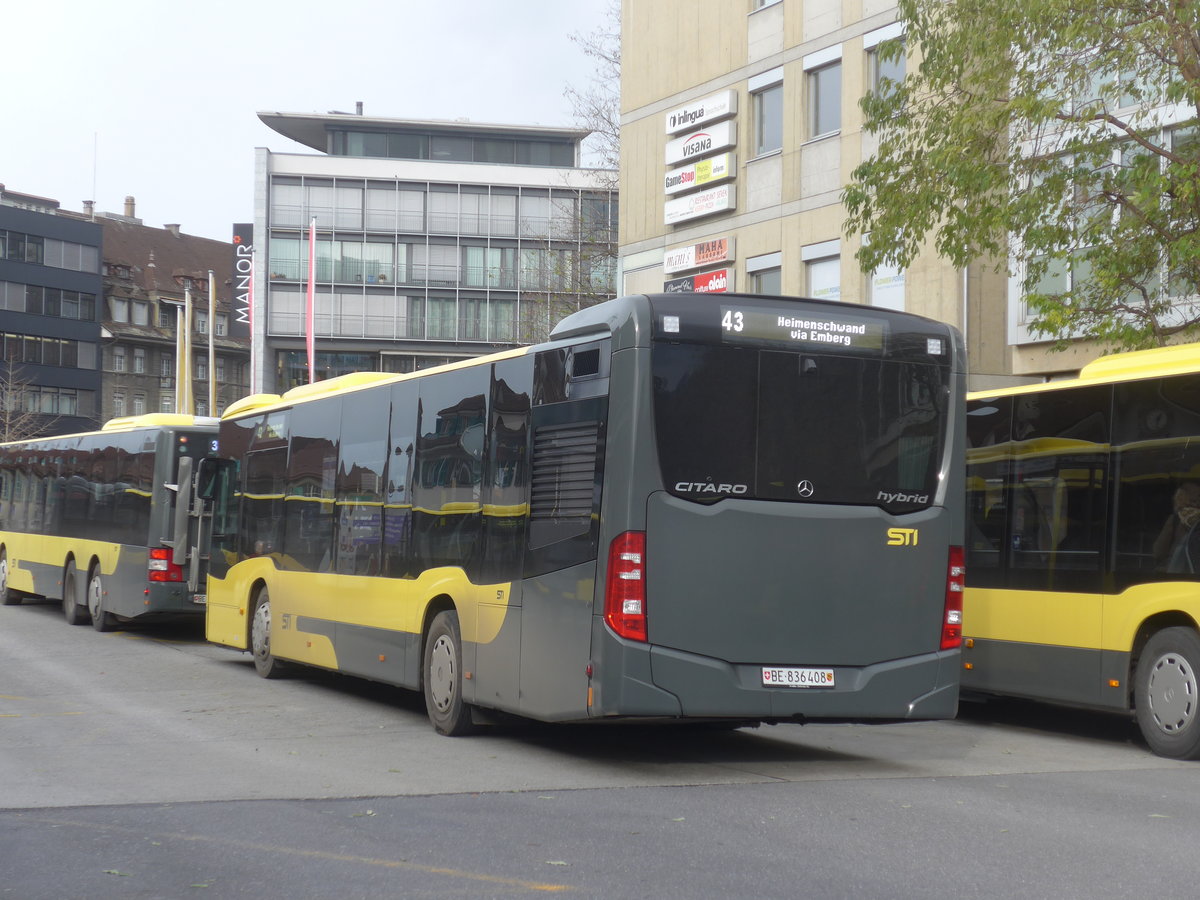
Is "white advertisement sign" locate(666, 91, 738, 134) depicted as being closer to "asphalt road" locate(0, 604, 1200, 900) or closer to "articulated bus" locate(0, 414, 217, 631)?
"articulated bus" locate(0, 414, 217, 631)

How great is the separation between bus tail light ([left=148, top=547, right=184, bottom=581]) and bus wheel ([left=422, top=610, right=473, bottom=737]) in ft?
33.5

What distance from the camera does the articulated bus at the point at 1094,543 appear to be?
38.6 ft

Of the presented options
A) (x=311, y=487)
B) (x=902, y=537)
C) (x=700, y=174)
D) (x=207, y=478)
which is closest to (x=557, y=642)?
(x=902, y=537)

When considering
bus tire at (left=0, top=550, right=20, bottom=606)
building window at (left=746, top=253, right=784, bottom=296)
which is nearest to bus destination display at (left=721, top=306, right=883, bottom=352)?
building window at (left=746, top=253, right=784, bottom=296)

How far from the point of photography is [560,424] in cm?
1047

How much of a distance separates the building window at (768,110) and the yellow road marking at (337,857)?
27509 mm

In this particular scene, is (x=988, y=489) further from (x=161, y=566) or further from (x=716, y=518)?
(x=161, y=566)

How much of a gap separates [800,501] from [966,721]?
561 centimetres

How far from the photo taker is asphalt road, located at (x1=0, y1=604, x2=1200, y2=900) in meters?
6.73

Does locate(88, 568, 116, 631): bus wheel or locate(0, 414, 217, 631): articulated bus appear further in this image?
locate(88, 568, 116, 631): bus wheel

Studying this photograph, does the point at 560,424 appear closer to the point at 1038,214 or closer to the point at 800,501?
the point at 800,501

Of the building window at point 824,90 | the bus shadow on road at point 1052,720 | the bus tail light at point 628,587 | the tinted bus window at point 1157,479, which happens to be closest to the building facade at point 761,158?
the building window at point 824,90

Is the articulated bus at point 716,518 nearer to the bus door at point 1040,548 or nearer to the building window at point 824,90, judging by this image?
the bus door at point 1040,548

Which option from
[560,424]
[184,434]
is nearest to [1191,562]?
[560,424]
